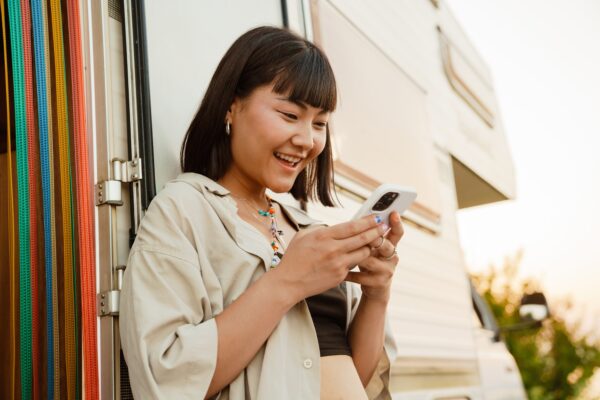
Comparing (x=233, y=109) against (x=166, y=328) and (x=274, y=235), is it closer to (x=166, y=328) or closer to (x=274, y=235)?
(x=274, y=235)

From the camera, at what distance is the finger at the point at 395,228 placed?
1446 millimetres

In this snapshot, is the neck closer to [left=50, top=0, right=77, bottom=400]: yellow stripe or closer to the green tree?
[left=50, top=0, right=77, bottom=400]: yellow stripe

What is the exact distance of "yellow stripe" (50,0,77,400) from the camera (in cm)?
138

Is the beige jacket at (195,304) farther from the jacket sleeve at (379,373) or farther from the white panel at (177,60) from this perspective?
the jacket sleeve at (379,373)

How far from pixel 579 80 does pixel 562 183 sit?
14.3 ft

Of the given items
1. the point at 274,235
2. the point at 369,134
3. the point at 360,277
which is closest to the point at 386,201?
the point at 360,277

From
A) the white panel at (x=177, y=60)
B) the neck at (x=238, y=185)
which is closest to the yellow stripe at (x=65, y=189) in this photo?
the white panel at (x=177, y=60)

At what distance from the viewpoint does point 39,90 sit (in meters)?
1.47

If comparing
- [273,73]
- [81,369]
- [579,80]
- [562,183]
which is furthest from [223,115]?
[562,183]

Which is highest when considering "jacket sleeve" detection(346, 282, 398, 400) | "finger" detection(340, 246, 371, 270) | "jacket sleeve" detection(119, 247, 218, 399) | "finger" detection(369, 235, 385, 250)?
"finger" detection(369, 235, 385, 250)

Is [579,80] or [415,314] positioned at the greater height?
[579,80]

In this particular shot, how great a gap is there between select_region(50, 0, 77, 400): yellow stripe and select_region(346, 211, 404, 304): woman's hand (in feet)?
1.98

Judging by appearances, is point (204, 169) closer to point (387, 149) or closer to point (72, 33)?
point (72, 33)

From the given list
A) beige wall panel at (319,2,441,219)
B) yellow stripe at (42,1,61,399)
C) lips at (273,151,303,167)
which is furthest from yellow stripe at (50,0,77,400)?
beige wall panel at (319,2,441,219)
